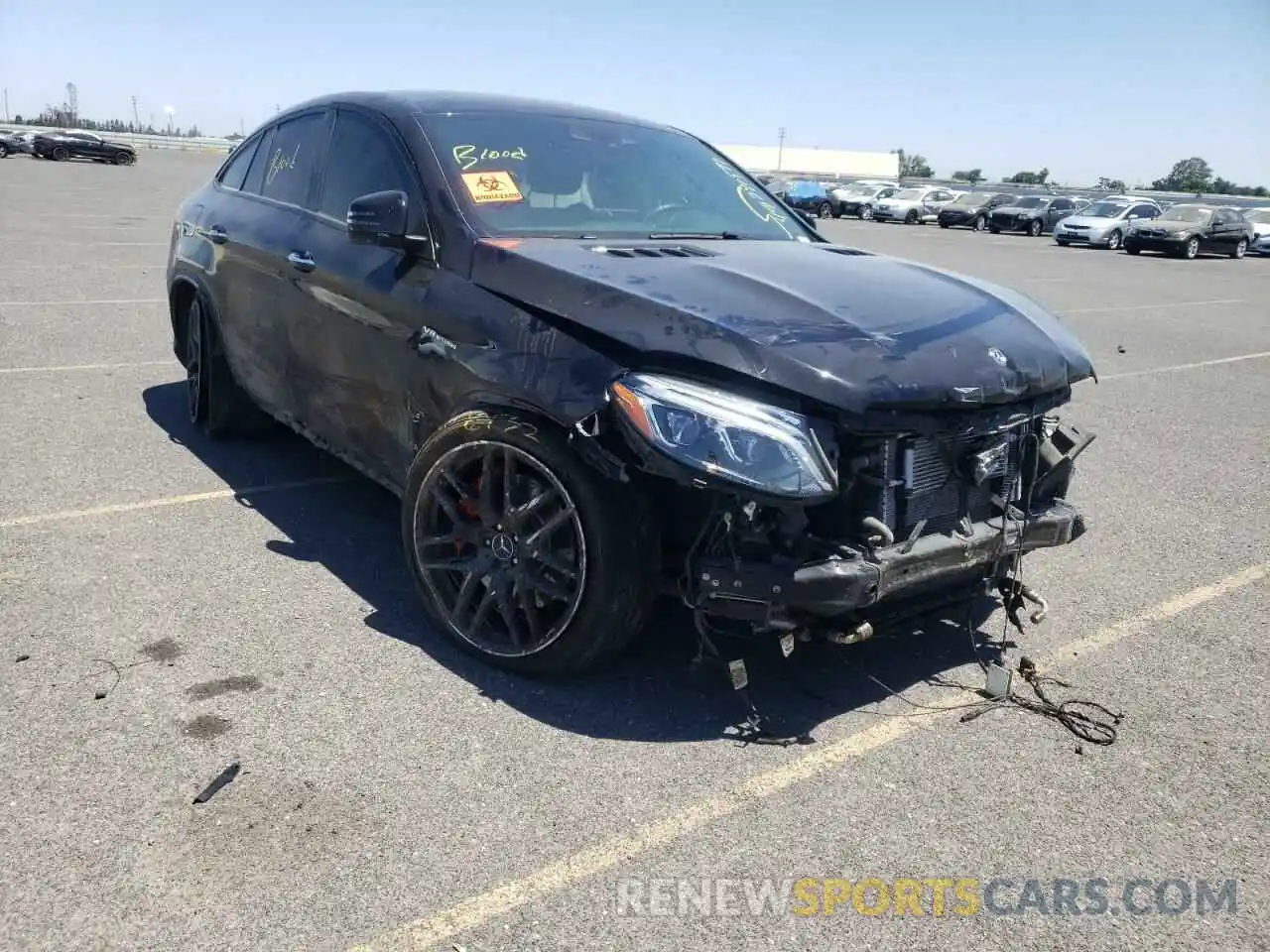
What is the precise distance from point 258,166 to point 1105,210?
3343cm

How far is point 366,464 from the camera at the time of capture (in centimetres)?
450

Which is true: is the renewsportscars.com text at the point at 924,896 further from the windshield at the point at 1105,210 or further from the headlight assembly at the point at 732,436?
the windshield at the point at 1105,210

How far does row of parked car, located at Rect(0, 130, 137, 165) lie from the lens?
164 feet

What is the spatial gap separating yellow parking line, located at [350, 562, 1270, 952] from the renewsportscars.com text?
13 cm

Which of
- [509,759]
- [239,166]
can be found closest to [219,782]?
[509,759]

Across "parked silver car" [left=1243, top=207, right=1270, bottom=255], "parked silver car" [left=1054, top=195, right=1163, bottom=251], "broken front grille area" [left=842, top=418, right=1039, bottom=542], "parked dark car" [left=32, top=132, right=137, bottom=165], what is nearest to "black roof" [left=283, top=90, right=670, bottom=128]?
"broken front grille area" [left=842, top=418, right=1039, bottom=542]

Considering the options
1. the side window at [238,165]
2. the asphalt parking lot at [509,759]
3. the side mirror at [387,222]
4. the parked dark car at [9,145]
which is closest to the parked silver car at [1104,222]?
the asphalt parking lot at [509,759]

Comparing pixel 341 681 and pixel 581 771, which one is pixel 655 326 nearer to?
pixel 581 771

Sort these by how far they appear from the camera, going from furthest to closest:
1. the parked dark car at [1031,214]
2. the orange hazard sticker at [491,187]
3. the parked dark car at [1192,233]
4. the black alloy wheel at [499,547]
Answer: the parked dark car at [1031,214] → the parked dark car at [1192,233] → the orange hazard sticker at [491,187] → the black alloy wheel at [499,547]

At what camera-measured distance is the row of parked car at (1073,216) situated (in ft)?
100

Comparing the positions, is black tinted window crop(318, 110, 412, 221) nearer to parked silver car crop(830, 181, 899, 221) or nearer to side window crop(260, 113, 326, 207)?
side window crop(260, 113, 326, 207)

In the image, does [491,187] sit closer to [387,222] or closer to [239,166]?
[387,222]

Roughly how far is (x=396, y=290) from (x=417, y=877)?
2.25 metres

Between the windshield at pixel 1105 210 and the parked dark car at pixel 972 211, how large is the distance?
6.93 m
